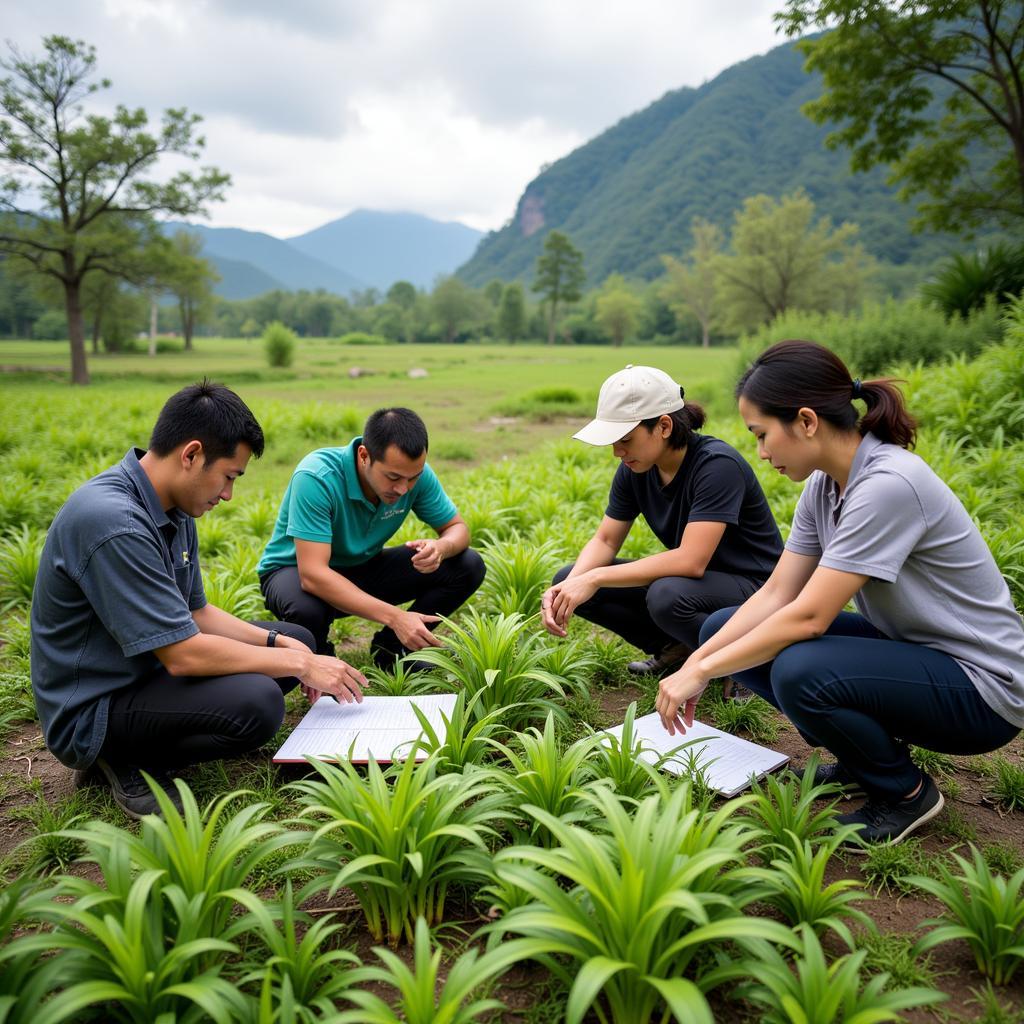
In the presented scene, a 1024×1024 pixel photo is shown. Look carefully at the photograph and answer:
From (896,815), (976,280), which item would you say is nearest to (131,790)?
(896,815)

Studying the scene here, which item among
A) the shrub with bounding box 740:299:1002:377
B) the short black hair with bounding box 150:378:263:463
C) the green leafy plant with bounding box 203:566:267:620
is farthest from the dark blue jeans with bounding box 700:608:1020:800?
the shrub with bounding box 740:299:1002:377

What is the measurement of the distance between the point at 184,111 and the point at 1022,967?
27282 mm

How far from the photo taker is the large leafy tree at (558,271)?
227ft

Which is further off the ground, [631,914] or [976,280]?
[976,280]

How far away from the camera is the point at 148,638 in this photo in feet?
7.43

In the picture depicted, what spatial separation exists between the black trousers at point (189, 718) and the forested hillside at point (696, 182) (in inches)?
3047

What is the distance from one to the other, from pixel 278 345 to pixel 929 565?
2848 cm

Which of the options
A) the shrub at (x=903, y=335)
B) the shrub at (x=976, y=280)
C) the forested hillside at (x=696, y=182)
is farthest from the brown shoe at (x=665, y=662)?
the forested hillside at (x=696, y=182)

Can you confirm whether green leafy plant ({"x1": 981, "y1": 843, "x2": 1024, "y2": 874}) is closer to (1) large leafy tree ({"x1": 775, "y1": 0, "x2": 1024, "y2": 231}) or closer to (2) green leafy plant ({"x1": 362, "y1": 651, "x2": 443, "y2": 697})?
(2) green leafy plant ({"x1": 362, "y1": 651, "x2": 443, "y2": 697})

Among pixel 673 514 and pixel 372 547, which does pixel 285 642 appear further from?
pixel 673 514

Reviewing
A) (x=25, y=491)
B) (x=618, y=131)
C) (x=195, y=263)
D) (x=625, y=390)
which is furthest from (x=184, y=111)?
(x=618, y=131)

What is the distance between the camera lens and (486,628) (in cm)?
313

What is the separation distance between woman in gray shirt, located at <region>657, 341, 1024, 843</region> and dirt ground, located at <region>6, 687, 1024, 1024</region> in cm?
20

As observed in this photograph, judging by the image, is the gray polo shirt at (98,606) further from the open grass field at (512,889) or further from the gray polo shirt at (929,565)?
the gray polo shirt at (929,565)
